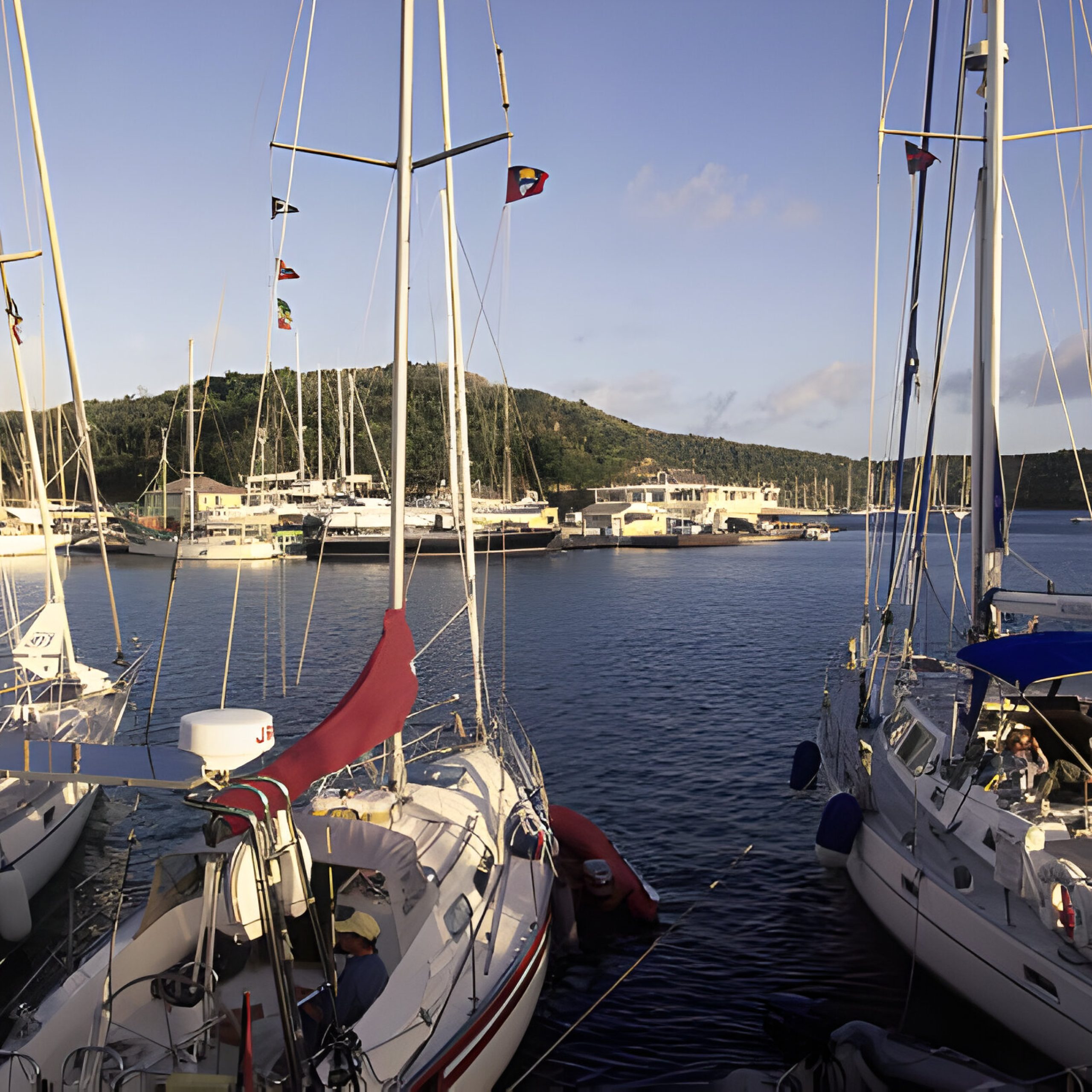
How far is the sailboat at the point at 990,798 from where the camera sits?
8.47m

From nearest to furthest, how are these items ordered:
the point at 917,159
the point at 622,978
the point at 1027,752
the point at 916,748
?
the point at 1027,752 → the point at 622,978 → the point at 916,748 → the point at 917,159

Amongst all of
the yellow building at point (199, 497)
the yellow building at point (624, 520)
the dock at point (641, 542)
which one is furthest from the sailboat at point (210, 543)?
the yellow building at point (624, 520)

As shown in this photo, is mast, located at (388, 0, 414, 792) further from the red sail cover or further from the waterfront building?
the waterfront building

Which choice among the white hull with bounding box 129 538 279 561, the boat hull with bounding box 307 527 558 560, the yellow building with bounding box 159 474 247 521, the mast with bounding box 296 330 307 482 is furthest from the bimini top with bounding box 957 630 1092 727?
the yellow building with bounding box 159 474 247 521

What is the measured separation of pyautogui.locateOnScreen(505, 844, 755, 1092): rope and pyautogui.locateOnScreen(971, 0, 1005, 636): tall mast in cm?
528

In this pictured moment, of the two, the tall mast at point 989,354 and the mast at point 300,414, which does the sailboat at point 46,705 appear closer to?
the tall mast at point 989,354

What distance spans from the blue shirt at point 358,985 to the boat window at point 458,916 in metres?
0.83

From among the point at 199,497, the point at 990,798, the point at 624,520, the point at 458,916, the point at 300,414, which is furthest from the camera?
the point at 624,520

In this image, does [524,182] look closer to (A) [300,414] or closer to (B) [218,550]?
(A) [300,414]

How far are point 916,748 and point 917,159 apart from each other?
9653 millimetres

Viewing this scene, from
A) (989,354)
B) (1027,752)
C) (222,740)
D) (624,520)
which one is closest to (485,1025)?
(222,740)

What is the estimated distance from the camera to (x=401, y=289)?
10.4 meters

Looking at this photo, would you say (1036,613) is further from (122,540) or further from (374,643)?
(122,540)

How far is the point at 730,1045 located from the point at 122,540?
9039cm
